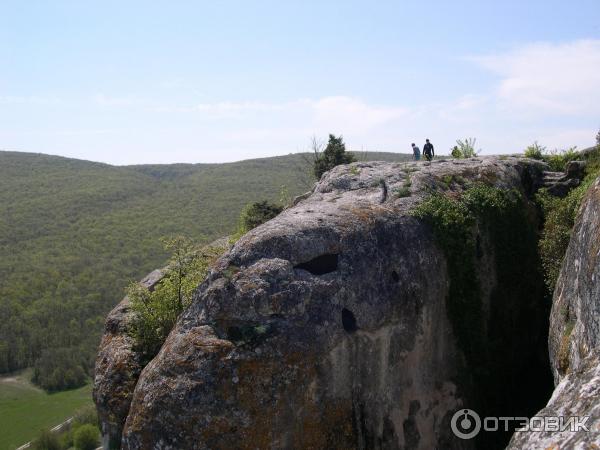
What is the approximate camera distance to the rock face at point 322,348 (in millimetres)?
10609

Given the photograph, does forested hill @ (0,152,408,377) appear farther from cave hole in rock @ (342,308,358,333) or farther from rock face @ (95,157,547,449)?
cave hole in rock @ (342,308,358,333)

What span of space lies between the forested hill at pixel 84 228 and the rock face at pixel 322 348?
72.5 ft

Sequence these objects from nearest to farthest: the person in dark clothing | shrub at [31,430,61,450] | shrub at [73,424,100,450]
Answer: the person in dark clothing < shrub at [73,424,100,450] < shrub at [31,430,61,450]

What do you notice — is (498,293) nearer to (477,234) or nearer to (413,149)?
(477,234)

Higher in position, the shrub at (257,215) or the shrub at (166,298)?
the shrub at (257,215)

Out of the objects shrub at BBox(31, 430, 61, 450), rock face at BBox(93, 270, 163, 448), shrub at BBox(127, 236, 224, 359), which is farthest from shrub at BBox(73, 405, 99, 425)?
shrub at BBox(127, 236, 224, 359)

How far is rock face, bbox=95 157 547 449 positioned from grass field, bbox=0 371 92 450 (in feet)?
111

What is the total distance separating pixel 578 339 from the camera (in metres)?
9.07

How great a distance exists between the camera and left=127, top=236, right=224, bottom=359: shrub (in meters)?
14.8

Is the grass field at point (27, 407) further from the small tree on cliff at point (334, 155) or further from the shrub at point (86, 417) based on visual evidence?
the small tree on cliff at point (334, 155)

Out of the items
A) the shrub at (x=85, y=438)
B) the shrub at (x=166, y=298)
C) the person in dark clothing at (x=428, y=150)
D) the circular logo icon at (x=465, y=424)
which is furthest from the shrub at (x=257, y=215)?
the shrub at (x=85, y=438)

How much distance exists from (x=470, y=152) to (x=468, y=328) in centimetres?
987

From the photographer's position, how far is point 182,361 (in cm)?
1098

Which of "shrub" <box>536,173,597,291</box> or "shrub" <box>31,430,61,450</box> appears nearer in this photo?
"shrub" <box>536,173,597,291</box>
